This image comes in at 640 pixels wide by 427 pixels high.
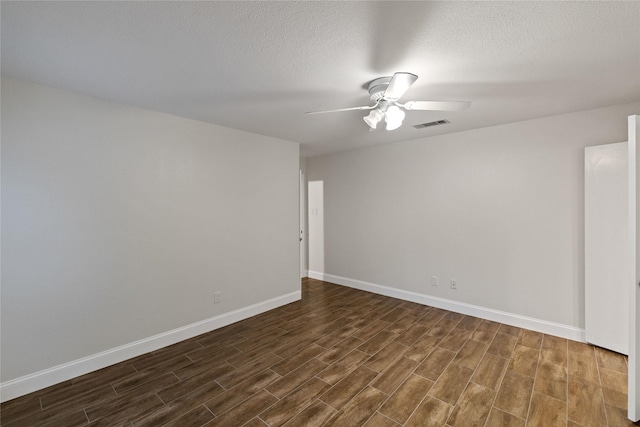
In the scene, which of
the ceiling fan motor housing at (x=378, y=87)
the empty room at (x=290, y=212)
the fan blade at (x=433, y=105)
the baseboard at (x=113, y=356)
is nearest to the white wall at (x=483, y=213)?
the empty room at (x=290, y=212)

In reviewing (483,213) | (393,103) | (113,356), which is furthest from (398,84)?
(113,356)

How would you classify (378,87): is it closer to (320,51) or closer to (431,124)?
(320,51)

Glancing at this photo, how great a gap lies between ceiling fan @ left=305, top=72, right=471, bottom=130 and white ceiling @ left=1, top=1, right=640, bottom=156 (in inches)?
4.7

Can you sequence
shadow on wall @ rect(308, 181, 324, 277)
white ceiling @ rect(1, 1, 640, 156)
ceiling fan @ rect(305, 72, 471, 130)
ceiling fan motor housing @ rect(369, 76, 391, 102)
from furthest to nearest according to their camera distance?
shadow on wall @ rect(308, 181, 324, 277)
ceiling fan motor housing @ rect(369, 76, 391, 102)
ceiling fan @ rect(305, 72, 471, 130)
white ceiling @ rect(1, 1, 640, 156)

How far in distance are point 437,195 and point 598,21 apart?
8.76ft

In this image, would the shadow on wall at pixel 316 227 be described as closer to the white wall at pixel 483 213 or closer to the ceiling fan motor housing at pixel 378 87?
the white wall at pixel 483 213

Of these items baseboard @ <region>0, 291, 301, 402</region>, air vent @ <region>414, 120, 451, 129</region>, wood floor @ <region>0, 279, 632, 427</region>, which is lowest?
wood floor @ <region>0, 279, 632, 427</region>

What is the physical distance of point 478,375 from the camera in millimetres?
2430

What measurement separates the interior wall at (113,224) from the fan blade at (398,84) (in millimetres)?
2340

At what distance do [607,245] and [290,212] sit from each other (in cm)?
377

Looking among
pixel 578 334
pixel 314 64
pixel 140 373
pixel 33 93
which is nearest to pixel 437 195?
pixel 578 334

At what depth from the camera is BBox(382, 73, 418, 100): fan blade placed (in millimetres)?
1763

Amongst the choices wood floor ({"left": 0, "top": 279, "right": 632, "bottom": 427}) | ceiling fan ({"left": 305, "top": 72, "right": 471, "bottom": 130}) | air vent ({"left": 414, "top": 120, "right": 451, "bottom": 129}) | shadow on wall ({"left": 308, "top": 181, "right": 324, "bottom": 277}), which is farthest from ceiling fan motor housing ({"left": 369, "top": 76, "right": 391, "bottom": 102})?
shadow on wall ({"left": 308, "top": 181, "right": 324, "bottom": 277})

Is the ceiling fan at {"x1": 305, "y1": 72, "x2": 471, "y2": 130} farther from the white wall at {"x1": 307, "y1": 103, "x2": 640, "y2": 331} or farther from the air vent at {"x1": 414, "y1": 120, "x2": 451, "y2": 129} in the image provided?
the white wall at {"x1": 307, "y1": 103, "x2": 640, "y2": 331}
